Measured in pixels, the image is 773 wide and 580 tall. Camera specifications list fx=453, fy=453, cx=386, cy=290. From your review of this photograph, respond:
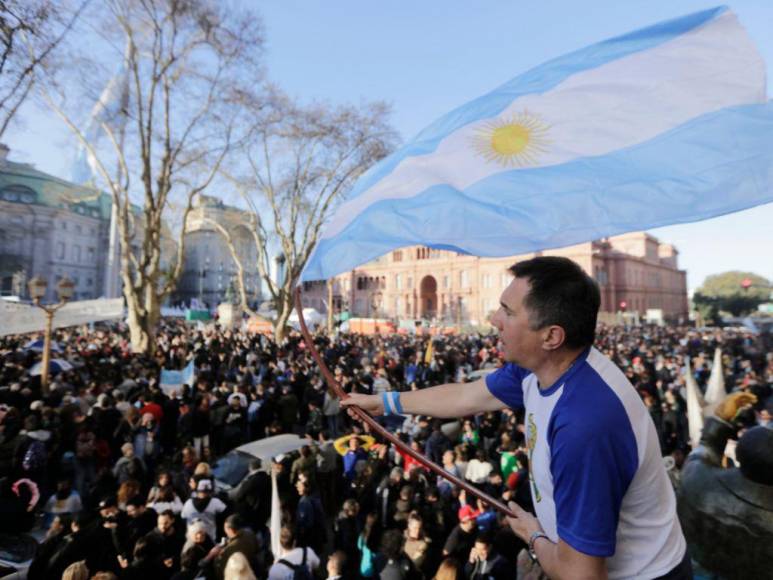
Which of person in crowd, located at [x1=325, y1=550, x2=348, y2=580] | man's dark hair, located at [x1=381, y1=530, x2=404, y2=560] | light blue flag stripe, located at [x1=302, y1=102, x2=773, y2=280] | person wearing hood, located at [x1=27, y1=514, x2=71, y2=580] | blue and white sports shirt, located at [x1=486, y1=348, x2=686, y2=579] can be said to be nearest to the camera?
blue and white sports shirt, located at [x1=486, y1=348, x2=686, y2=579]

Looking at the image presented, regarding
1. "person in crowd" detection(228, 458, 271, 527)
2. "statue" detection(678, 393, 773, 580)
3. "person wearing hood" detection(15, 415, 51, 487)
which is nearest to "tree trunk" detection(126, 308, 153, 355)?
"person wearing hood" detection(15, 415, 51, 487)

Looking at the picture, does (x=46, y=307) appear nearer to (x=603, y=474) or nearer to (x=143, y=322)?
(x=143, y=322)

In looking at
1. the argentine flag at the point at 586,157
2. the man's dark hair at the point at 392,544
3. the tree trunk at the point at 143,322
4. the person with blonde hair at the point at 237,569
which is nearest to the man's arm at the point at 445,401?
the argentine flag at the point at 586,157

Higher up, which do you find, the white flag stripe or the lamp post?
the white flag stripe

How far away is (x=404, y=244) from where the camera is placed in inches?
115

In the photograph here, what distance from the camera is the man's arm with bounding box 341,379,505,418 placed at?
199cm

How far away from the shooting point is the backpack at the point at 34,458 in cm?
542

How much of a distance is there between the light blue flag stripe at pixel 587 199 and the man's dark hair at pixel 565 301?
1.35 m

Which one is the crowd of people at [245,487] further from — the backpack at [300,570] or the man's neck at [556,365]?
the man's neck at [556,365]

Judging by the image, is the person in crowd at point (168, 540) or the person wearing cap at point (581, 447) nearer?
the person wearing cap at point (581, 447)

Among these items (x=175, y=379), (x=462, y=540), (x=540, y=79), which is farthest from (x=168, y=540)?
(x=175, y=379)

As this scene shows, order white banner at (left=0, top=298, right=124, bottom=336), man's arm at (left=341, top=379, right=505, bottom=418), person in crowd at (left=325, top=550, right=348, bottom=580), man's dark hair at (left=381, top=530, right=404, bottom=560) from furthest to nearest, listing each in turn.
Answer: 1. white banner at (left=0, top=298, right=124, bottom=336)
2. man's dark hair at (left=381, top=530, right=404, bottom=560)
3. person in crowd at (left=325, top=550, right=348, bottom=580)
4. man's arm at (left=341, top=379, right=505, bottom=418)

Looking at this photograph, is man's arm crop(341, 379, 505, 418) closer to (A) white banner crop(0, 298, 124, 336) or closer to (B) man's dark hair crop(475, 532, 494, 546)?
(B) man's dark hair crop(475, 532, 494, 546)

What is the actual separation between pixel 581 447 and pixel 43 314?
1383cm
